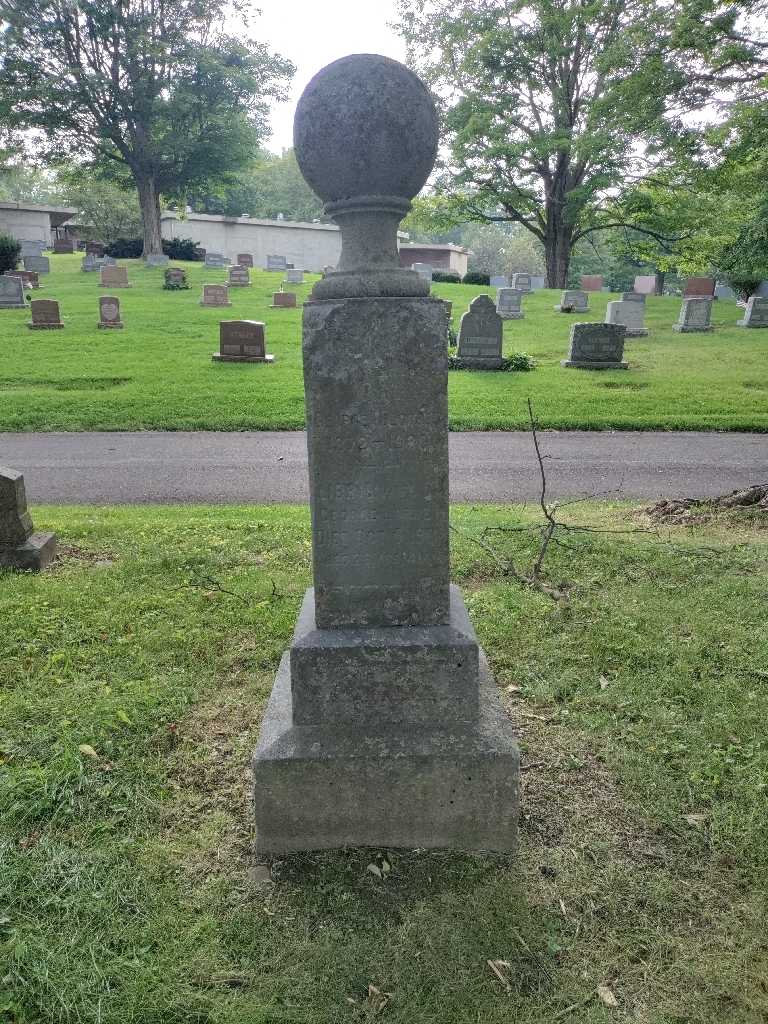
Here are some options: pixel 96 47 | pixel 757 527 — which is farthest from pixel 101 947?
pixel 96 47

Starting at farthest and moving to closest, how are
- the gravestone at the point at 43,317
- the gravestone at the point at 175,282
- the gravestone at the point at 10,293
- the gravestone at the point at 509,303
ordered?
the gravestone at the point at 175,282, the gravestone at the point at 509,303, the gravestone at the point at 10,293, the gravestone at the point at 43,317

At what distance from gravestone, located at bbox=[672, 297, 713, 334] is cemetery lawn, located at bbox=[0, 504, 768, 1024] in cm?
2259

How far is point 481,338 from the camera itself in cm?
1708

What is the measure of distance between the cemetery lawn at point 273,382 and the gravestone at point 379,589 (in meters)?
9.53

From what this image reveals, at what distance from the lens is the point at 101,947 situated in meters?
2.13

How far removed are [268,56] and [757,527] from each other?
1665 inches

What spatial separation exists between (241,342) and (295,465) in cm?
882

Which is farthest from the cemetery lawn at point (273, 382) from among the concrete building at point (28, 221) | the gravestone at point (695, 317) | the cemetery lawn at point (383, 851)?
the concrete building at point (28, 221)

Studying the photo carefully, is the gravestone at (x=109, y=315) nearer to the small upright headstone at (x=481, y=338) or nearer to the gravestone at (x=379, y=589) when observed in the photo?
the small upright headstone at (x=481, y=338)

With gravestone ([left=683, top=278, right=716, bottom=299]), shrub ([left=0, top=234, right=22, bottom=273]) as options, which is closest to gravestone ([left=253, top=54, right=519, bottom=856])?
shrub ([left=0, top=234, right=22, bottom=273])

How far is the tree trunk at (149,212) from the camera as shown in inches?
1507

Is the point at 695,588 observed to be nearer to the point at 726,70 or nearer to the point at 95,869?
the point at 95,869

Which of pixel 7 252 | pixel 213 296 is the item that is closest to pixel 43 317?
pixel 213 296

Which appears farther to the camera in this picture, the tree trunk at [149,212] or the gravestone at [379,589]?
the tree trunk at [149,212]
